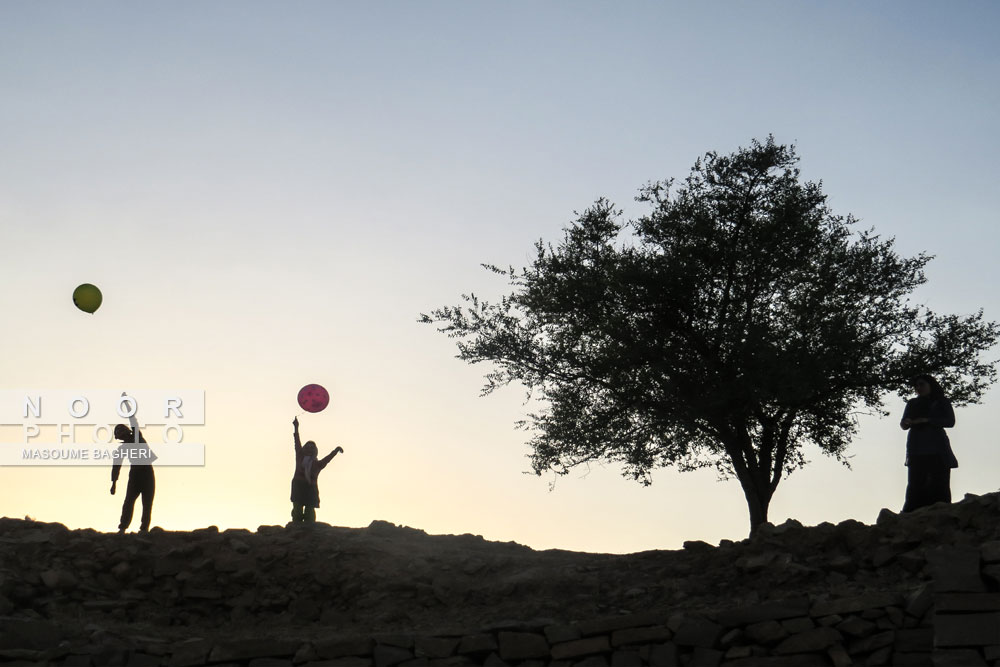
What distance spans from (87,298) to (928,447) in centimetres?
1374

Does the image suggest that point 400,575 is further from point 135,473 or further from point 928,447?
point 928,447

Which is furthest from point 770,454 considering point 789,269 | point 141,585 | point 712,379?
point 141,585

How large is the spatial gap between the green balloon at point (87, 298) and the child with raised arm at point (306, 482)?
14.3 ft

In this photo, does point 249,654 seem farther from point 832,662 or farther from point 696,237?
point 696,237

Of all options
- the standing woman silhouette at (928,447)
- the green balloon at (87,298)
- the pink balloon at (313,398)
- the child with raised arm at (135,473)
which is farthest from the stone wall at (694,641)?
the green balloon at (87,298)

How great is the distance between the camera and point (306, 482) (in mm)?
18109

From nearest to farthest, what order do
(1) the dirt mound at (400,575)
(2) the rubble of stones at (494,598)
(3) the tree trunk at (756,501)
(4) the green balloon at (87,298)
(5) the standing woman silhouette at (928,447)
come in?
(2) the rubble of stones at (494,598) → (1) the dirt mound at (400,575) → (5) the standing woman silhouette at (928,447) → (4) the green balloon at (87,298) → (3) the tree trunk at (756,501)

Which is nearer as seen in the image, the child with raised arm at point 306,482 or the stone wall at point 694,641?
the stone wall at point 694,641

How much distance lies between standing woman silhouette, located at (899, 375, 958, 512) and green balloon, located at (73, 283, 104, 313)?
13.3 meters

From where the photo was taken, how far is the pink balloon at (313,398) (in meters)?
17.7

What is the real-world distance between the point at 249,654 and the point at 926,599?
8.62 m

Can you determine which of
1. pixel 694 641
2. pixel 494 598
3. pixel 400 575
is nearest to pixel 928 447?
pixel 694 641

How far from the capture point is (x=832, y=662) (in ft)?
40.0

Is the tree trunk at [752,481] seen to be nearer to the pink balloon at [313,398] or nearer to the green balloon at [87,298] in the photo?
the pink balloon at [313,398]
